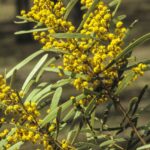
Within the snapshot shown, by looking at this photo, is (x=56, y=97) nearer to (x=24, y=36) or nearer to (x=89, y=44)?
(x=89, y=44)

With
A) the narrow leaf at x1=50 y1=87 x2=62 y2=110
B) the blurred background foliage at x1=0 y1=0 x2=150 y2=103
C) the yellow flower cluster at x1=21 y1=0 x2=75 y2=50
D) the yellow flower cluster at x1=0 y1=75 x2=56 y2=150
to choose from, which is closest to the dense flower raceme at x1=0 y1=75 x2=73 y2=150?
the yellow flower cluster at x1=0 y1=75 x2=56 y2=150

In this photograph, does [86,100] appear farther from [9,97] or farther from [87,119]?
[9,97]

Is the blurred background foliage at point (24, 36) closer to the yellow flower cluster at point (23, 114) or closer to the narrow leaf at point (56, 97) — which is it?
the narrow leaf at point (56, 97)

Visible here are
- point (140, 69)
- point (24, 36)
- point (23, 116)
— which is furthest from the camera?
point (24, 36)

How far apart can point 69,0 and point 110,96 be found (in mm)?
535

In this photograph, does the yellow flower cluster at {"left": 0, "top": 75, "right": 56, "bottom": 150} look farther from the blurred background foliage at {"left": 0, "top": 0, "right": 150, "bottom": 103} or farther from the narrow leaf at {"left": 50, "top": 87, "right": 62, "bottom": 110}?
the blurred background foliage at {"left": 0, "top": 0, "right": 150, "bottom": 103}

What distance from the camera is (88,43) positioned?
2.23 m

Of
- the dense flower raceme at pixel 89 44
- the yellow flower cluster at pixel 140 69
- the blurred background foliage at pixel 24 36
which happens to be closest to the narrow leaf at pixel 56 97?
the dense flower raceme at pixel 89 44

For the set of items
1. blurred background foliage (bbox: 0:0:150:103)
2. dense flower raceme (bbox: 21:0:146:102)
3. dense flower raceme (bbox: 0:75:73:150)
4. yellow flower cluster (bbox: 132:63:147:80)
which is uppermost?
dense flower raceme (bbox: 21:0:146:102)

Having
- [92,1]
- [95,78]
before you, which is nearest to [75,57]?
[95,78]

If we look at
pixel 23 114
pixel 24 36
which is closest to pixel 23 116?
pixel 23 114

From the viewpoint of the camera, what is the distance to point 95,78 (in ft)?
7.21

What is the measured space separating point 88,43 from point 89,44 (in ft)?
0.08

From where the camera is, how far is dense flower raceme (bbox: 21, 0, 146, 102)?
85.1 inches
